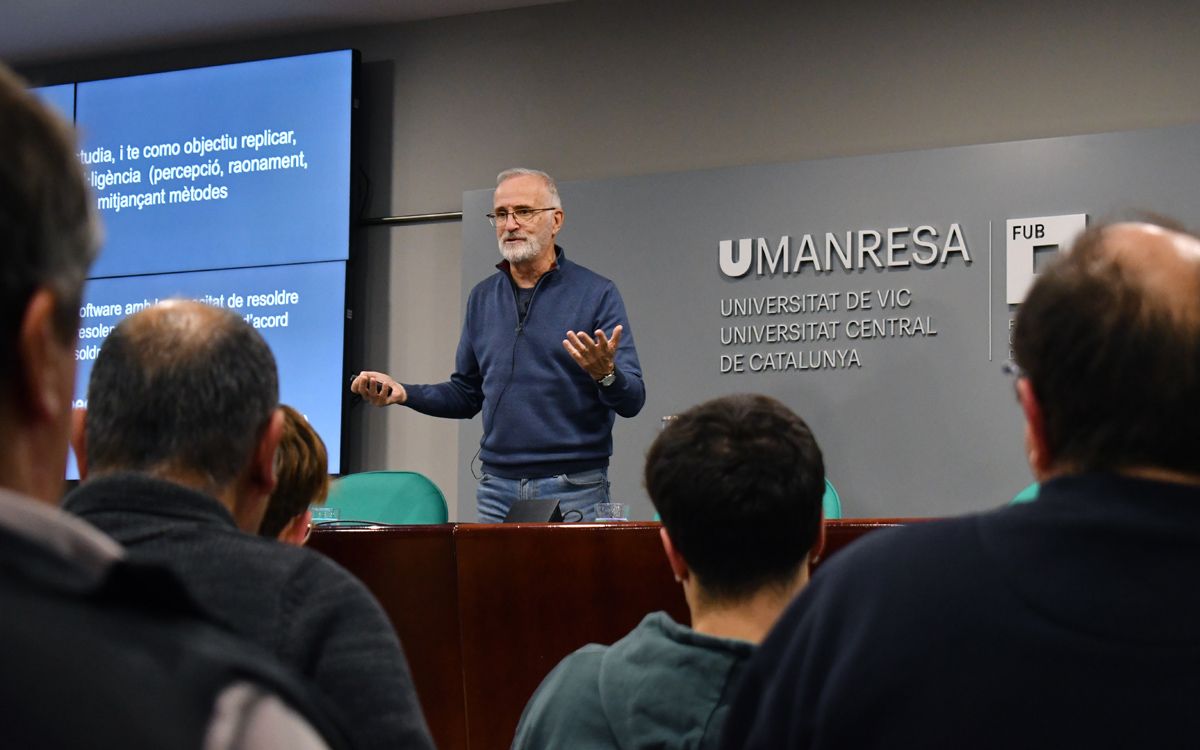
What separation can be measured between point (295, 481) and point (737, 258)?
386cm

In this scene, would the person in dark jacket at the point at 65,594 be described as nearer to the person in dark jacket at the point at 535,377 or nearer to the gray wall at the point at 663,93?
the person in dark jacket at the point at 535,377

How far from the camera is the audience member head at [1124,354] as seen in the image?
0.94m

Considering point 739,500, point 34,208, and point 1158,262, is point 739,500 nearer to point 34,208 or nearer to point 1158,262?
point 1158,262

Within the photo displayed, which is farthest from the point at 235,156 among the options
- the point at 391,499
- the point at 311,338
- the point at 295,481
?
the point at 295,481

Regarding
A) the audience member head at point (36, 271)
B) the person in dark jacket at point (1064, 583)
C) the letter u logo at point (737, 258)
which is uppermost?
the letter u logo at point (737, 258)

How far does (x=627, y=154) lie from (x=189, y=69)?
231 centimetres

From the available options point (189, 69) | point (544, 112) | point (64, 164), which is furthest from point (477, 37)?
point (64, 164)

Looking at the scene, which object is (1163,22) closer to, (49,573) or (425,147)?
(425,147)

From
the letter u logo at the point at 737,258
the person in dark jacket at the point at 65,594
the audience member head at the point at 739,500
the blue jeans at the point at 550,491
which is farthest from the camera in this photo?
the letter u logo at the point at 737,258

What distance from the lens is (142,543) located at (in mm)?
1222

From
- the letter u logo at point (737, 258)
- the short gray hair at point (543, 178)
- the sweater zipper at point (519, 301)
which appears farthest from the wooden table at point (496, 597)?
the letter u logo at point (737, 258)

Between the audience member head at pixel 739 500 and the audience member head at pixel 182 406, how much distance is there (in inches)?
18.7

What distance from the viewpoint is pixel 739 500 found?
1.47 meters

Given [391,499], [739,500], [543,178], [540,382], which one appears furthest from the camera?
[543,178]
